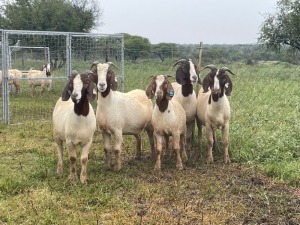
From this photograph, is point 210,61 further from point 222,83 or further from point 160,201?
point 160,201

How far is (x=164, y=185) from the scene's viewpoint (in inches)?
240

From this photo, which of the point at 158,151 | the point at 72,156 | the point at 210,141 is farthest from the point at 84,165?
the point at 210,141

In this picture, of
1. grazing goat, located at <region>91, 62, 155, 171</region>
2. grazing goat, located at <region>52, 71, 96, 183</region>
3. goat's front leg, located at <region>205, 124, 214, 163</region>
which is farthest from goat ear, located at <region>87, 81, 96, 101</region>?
goat's front leg, located at <region>205, 124, 214, 163</region>

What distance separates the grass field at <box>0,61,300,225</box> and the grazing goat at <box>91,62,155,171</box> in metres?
0.53

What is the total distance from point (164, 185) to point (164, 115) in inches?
51.8

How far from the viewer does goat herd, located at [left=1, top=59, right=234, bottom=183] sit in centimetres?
615

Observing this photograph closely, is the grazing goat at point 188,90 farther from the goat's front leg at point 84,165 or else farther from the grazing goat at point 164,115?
the goat's front leg at point 84,165

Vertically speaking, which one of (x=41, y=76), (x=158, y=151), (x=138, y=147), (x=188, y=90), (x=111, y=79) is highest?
(x=111, y=79)

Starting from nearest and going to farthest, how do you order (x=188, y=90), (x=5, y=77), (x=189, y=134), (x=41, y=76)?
1. (x=188, y=90)
2. (x=189, y=134)
3. (x=5, y=77)
4. (x=41, y=76)

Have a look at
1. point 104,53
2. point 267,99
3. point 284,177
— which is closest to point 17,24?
point 104,53

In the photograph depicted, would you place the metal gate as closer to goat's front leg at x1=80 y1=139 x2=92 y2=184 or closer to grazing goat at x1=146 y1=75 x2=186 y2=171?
grazing goat at x1=146 y1=75 x2=186 y2=171

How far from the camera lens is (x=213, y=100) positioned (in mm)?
7254

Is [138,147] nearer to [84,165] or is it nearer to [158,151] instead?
[158,151]

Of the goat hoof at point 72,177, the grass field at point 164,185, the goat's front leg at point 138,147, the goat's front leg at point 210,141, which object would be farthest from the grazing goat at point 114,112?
the goat's front leg at point 210,141
